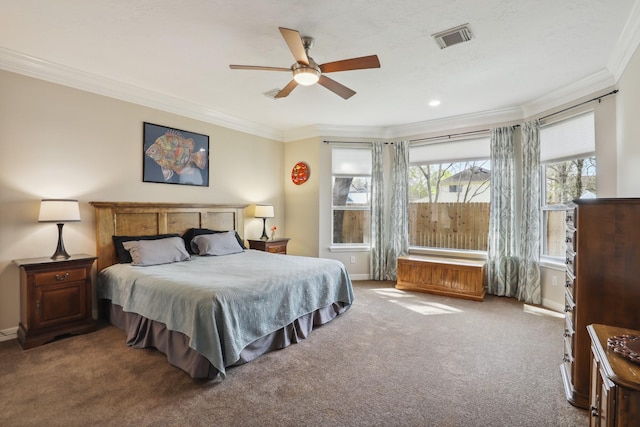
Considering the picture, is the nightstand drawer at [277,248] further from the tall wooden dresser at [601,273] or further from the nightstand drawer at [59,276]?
the tall wooden dresser at [601,273]

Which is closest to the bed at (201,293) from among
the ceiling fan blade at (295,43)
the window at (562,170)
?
the ceiling fan blade at (295,43)

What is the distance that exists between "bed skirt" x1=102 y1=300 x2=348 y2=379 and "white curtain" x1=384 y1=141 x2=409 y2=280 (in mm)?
2355

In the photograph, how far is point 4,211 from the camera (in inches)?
118

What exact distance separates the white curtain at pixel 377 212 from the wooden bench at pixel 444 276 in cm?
54

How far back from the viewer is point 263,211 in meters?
5.25

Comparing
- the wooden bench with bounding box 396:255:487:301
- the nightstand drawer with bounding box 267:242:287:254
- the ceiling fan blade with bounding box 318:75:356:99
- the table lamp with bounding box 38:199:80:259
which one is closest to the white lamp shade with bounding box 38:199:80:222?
the table lamp with bounding box 38:199:80:259

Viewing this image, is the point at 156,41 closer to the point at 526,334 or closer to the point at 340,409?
the point at 340,409

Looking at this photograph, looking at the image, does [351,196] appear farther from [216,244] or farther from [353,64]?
[353,64]

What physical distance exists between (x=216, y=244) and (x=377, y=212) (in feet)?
9.44

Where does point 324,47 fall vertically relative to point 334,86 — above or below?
above

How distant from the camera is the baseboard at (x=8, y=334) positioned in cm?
300

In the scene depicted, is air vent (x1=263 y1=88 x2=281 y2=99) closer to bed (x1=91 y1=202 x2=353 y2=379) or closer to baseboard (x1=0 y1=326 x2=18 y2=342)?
bed (x1=91 y1=202 x2=353 y2=379)


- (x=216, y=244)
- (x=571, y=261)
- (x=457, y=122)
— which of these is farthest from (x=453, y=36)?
(x=216, y=244)

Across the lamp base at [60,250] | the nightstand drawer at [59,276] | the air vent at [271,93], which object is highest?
the air vent at [271,93]
